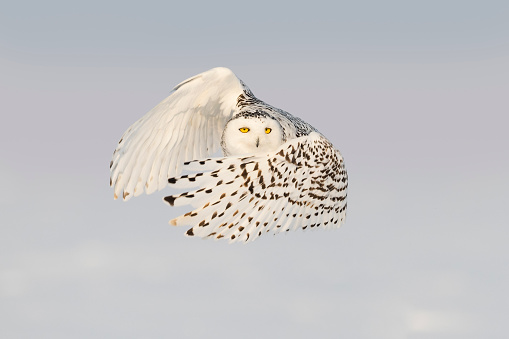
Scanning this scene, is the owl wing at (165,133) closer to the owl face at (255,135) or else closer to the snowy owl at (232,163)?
the snowy owl at (232,163)

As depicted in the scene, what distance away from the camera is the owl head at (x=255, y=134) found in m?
5.69

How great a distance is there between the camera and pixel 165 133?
6133mm

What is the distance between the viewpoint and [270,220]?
5223 mm

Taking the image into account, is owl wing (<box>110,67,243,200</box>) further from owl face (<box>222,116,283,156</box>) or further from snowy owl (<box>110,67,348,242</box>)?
owl face (<box>222,116,283,156</box>)

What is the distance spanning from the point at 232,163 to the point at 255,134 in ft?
2.22

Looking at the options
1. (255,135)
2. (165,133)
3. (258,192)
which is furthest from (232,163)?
(165,133)

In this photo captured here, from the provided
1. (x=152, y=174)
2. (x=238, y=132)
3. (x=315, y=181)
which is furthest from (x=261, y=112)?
(x=152, y=174)

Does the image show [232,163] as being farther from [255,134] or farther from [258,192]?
[255,134]

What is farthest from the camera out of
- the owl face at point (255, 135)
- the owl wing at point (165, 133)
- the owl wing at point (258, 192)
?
the owl wing at point (165, 133)

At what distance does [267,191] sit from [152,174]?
4.68 ft

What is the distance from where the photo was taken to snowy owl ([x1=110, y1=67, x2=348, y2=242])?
5.00m

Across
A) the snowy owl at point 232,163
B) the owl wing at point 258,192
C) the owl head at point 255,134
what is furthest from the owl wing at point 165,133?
the owl wing at point 258,192

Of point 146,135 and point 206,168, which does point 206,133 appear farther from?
point 206,168

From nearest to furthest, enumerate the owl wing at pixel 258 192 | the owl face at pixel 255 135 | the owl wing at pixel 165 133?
the owl wing at pixel 258 192, the owl face at pixel 255 135, the owl wing at pixel 165 133
